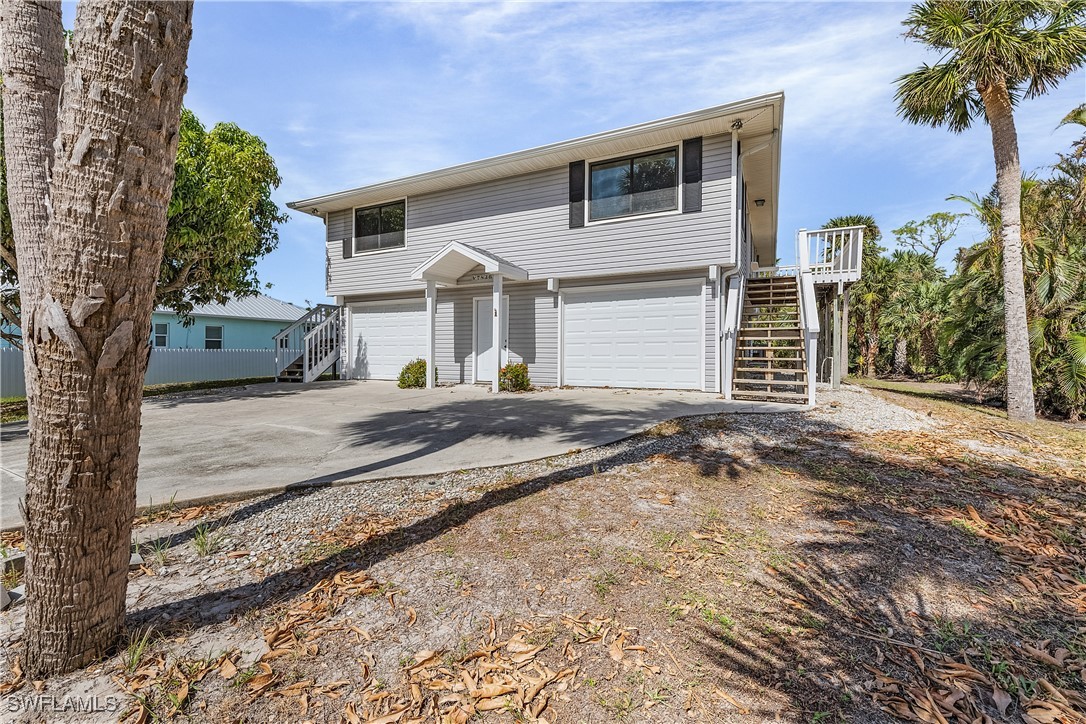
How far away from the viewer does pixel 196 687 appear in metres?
1.78

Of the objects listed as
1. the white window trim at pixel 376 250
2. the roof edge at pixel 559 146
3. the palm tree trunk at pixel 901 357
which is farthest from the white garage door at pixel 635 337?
the palm tree trunk at pixel 901 357

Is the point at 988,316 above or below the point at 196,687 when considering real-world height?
above

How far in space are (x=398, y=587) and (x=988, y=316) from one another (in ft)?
41.7

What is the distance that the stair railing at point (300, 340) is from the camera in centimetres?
1305

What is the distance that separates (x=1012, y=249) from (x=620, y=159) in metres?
7.03

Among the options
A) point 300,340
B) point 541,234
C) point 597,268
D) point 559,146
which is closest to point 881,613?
point 597,268

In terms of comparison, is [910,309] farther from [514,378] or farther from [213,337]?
[213,337]

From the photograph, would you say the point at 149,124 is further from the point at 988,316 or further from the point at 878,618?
the point at 988,316

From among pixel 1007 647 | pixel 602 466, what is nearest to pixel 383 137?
pixel 602 466

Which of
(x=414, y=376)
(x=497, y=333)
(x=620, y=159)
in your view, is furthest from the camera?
(x=414, y=376)

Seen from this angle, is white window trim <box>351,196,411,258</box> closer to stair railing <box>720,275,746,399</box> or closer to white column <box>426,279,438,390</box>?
white column <box>426,279,438,390</box>

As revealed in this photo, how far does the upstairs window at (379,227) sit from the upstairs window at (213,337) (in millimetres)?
11590

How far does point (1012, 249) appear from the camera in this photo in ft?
26.5

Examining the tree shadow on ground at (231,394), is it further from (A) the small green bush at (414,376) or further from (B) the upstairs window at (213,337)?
(B) the upstairs window at (213,337)
